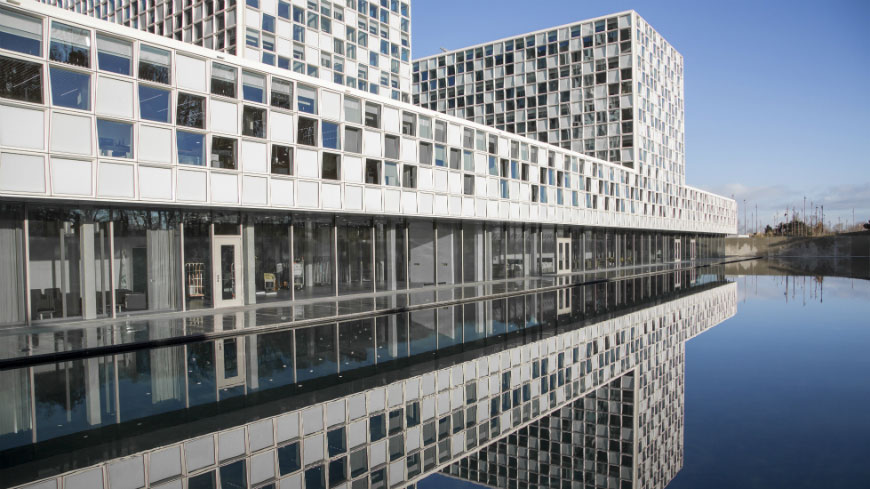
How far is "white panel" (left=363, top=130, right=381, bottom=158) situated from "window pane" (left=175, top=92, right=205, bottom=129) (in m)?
7.80

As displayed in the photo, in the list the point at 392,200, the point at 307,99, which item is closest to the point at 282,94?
the point at 307,99

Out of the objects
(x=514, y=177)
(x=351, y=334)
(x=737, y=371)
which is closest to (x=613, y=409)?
(x=737, y=371)

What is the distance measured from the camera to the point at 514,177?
121 feet

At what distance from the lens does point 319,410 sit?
8805 mm

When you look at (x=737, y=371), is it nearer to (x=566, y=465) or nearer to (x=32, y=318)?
(x=566, y=465)

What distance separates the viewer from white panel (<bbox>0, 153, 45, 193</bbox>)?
15.8 metres

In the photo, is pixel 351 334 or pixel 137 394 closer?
pixel 137 394

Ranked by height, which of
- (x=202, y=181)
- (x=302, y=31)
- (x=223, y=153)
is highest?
(x=302, y=31)

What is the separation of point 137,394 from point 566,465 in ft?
24.1

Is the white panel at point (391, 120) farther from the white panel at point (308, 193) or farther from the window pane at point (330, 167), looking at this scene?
the white panel at point (308, 193)

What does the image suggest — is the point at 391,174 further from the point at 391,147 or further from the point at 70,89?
the point at 70,89

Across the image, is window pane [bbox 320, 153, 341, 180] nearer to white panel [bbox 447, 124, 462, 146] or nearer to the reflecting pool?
white panel [bbox 447, 124, 462, 146]

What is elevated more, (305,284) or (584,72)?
(584,72)

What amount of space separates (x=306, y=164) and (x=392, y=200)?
5360mm
